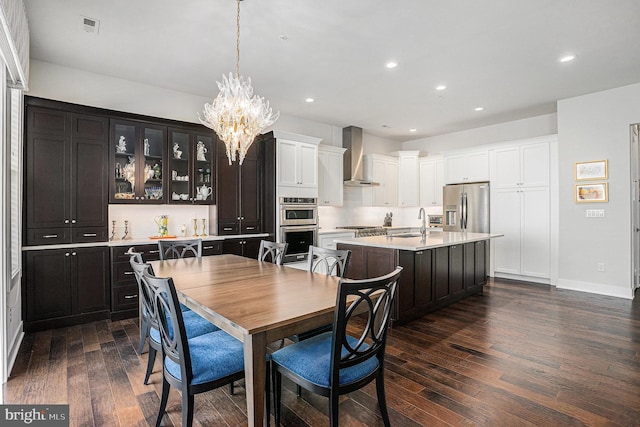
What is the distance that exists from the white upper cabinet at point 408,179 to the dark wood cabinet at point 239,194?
143 inches

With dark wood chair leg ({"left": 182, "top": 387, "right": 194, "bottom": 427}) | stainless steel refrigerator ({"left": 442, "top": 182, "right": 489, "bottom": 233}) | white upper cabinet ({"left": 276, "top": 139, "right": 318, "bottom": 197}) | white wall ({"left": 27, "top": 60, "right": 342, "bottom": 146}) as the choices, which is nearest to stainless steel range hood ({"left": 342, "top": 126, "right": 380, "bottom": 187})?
white upper cabinet ({"left": 276, "top": 139, "right": 318, "bottom": 197})

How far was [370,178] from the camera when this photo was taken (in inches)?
274

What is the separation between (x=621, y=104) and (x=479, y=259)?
291 centimetres

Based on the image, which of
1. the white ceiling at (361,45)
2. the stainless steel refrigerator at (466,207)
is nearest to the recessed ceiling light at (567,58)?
the white ceiling at (361,45)

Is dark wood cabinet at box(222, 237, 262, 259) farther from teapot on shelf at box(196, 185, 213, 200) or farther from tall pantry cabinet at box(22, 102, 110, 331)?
tall pantry cabinet at box(22, 102, 110, 331)

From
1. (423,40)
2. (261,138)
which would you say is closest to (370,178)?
(261,138)

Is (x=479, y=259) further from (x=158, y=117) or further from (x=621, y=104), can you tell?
(x=158, y=117)

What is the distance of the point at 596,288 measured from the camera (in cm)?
480

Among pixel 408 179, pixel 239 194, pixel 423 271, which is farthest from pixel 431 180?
pixel 239 194

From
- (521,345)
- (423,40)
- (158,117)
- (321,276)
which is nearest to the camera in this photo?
(321,276)

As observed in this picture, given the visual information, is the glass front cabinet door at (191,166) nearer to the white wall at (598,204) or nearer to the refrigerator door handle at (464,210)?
the refrigerator door handle at (464,210)

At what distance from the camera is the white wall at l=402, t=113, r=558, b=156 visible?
19.4 feet

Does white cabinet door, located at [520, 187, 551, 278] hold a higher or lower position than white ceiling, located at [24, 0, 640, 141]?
lower

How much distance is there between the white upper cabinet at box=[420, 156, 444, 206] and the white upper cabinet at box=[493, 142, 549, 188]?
3.88 ft
